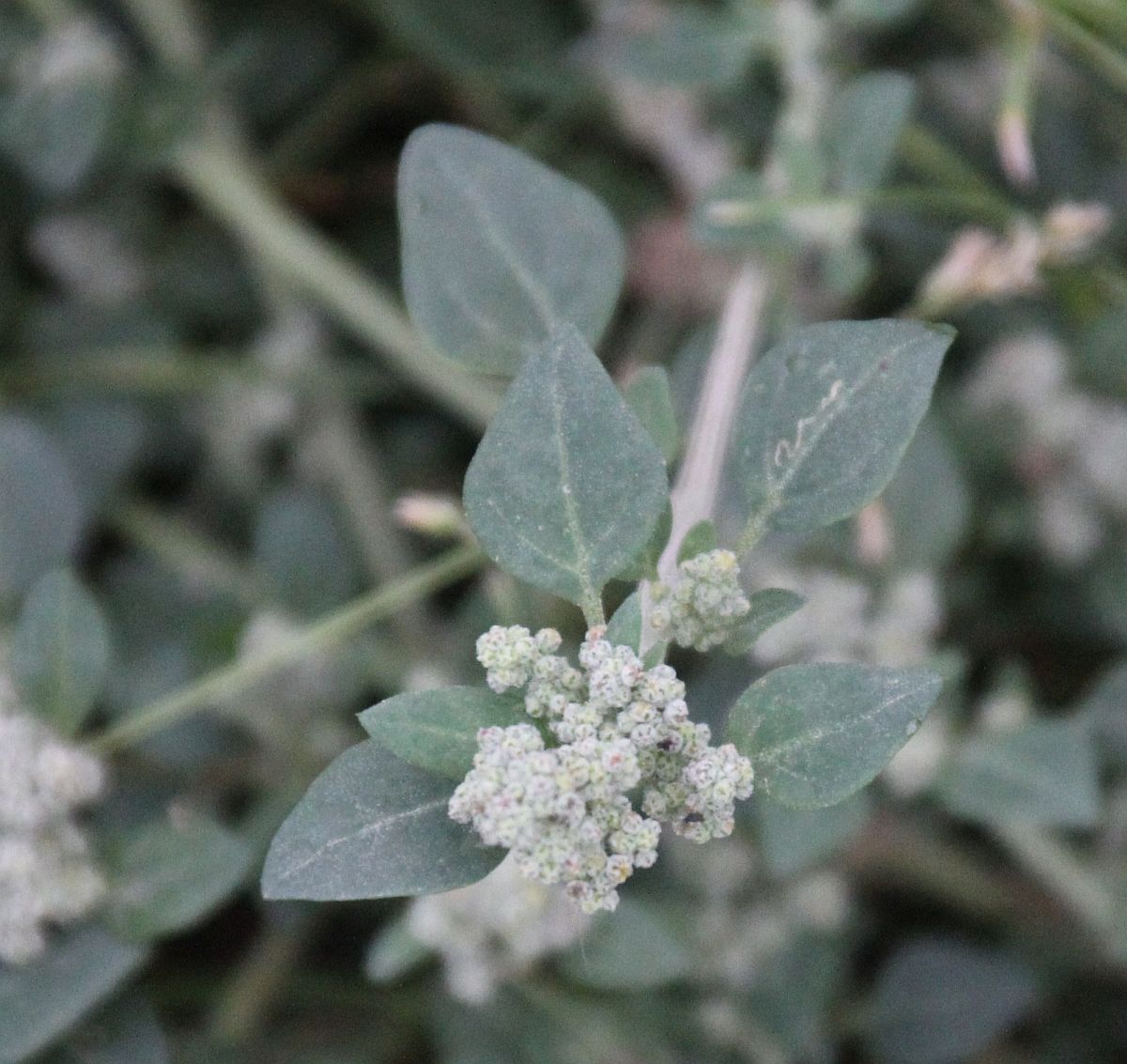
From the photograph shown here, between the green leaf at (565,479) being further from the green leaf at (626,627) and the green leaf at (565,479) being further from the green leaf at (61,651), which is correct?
the green leaf at (61,651)

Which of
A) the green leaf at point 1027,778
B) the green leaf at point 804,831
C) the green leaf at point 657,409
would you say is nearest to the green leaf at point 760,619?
the green leaf at point 657,409

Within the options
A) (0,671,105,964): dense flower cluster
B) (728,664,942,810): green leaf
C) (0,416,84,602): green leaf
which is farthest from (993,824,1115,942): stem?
(0,416,84,602): green leaf

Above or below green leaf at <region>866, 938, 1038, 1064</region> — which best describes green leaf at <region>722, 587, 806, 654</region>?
above

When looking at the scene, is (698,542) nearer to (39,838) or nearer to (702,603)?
(702,603)

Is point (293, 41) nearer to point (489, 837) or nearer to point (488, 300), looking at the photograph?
point (488, 300)

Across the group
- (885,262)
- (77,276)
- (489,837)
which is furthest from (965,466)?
(77,276)

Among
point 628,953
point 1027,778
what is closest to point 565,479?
point 628,953

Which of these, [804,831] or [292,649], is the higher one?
[292,649]

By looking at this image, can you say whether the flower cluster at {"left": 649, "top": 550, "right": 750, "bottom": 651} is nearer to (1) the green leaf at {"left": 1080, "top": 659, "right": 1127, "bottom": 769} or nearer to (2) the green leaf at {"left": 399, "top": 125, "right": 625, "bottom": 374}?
(2) the green leaf at {"left": 399, "top": 125, "right": 625, "bottom": 374}
